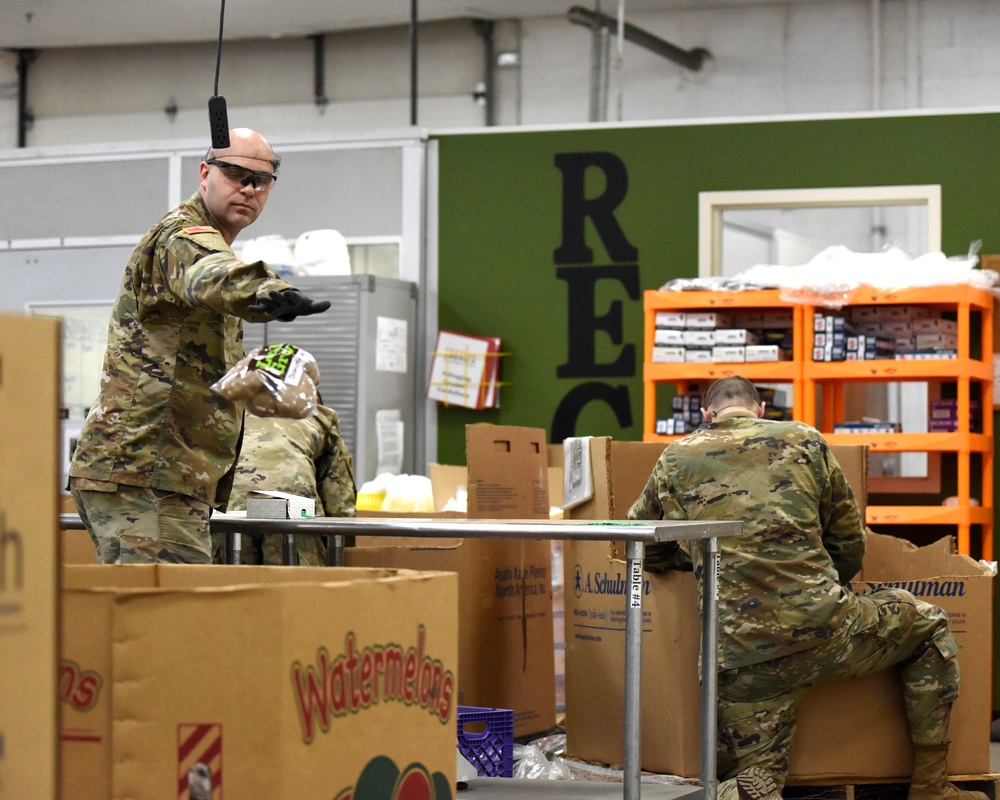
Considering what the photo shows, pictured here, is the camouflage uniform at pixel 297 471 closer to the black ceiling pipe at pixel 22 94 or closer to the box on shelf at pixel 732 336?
the box on shelf at pixel 732 336

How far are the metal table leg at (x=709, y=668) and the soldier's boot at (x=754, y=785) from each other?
24.1 inches

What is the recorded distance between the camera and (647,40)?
9.89 meters

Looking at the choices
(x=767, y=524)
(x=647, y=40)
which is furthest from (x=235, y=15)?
(x=767, y=524)

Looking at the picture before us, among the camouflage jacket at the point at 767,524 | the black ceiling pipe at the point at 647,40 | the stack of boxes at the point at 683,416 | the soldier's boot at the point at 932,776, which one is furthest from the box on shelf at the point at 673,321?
the black ceiling pipe at the point at 647,40

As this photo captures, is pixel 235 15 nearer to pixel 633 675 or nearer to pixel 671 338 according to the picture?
pixel 671 338

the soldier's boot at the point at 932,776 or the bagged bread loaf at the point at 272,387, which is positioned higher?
the bagged bread loaf at the point at 272,387

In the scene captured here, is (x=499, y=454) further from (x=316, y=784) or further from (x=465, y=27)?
(x=465, y=27)

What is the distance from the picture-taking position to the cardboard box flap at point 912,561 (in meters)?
3.98

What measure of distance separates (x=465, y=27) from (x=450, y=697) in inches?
370

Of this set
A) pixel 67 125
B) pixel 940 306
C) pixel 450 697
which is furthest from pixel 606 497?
pixel 67 125

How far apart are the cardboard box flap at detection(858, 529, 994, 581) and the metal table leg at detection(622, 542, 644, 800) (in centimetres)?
159

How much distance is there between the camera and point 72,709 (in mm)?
1444

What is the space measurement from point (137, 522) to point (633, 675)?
1.02m

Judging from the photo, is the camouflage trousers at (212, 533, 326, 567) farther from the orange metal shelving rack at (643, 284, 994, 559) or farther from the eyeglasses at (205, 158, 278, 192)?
the orange metal shelving rack at (643, 284, 994, 559)
